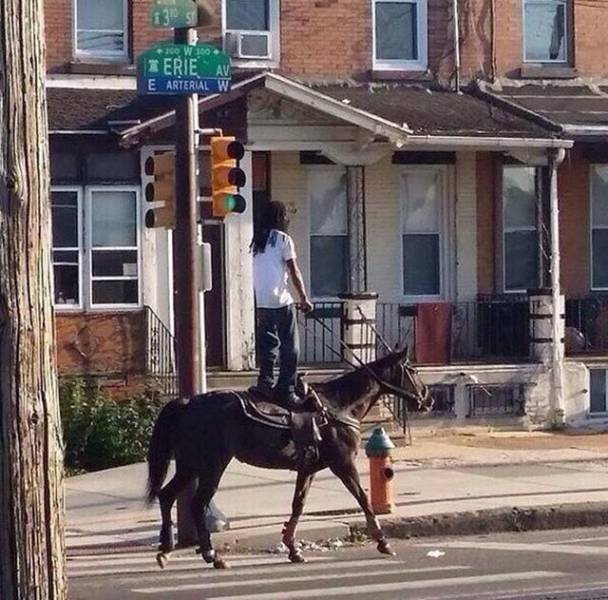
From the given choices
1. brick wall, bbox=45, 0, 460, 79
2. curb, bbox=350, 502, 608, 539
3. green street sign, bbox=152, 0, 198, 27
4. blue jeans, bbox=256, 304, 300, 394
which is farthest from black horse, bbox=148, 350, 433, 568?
brick wall, bbox=45, 0, 460, 79

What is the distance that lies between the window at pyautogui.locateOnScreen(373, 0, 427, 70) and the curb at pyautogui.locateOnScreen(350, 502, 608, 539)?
9.76 m

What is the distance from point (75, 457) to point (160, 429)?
23.2 ft

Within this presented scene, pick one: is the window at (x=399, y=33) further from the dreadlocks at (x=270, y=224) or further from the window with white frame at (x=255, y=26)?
the dreadlocks at (x=270, y=224)

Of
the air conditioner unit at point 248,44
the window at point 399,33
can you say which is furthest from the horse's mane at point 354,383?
the window at point 399,33

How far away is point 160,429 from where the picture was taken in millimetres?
11953

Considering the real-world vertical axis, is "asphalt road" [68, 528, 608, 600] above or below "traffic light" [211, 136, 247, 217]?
below

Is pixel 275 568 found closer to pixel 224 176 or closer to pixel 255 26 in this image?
pixel 224 176

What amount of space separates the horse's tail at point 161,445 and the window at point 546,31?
13087 mm

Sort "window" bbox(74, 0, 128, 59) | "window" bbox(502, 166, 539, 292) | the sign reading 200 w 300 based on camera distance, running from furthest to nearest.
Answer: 1. "window" bbox(502, 166, 539, 292)
2. "window" bbox(74, 0, 128, 59)
3. the sign reading 200 w 300

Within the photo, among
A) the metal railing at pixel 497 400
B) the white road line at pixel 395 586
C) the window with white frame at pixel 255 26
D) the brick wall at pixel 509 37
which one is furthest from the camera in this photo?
the brick wall at pixel 509 37

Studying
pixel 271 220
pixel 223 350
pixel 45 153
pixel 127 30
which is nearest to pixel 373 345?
pixel 223 350

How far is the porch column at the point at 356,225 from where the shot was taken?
837 inches

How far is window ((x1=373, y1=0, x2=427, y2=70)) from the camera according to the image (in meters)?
23.0

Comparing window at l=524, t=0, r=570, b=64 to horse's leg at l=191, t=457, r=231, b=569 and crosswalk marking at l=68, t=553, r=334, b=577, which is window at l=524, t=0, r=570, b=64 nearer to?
crosswalk marking at l=68, t=553, r=334, b=577
